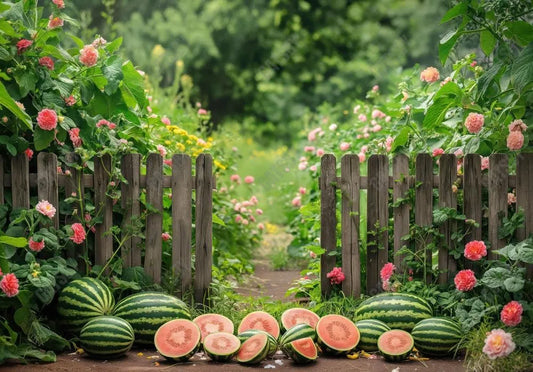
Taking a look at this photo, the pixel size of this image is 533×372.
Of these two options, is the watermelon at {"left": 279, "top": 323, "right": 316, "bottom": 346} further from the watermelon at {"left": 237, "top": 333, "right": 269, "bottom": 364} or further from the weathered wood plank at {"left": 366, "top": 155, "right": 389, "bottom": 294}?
the weathered wood plank at {"left": 366, "top": 155, "right": 389, "bottom": 294}

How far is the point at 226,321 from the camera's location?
4227 mm

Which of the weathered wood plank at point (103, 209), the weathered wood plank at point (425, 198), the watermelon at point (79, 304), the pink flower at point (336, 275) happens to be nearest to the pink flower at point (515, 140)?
the weathered wood plank at point (425, 198)

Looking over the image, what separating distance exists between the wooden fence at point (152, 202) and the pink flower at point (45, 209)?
204 millimetres

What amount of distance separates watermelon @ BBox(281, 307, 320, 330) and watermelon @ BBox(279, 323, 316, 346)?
0.87 ft

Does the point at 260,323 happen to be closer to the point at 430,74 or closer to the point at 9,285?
the point at 9,285

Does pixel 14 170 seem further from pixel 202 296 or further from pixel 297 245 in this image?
pixel 297 245

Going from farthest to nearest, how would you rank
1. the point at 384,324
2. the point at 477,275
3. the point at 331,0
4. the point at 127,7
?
the point at 331,0
the point at 127,7
the point at 477,275
the point at 384,324

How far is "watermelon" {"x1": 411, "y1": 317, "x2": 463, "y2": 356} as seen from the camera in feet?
12.9

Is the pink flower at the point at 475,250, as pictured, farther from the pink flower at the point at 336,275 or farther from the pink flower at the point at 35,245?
the pink flower at the point at 35,245

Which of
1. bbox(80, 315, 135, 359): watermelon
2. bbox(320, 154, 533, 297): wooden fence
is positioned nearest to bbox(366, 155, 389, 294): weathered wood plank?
bbox(320, 154, 533, 297): wooden fence

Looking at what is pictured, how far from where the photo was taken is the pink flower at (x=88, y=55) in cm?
433

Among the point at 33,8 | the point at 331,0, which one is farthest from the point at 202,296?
the point at 331,0

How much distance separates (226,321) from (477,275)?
1.71 metres

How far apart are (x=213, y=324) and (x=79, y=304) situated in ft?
2.76
